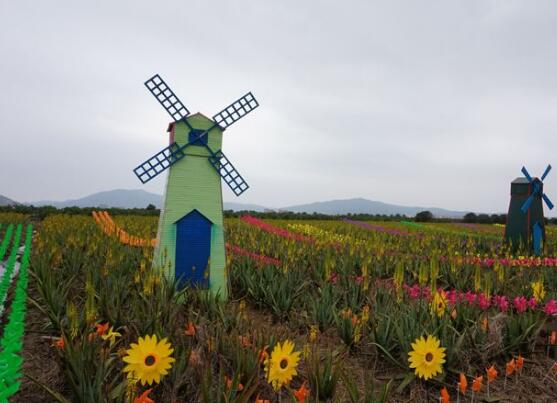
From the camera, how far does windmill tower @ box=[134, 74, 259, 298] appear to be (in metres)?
5.68

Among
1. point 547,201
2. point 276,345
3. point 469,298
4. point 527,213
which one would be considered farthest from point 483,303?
point 547,201

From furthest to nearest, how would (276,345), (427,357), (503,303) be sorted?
(503,303) → (276,345) → (427,357)

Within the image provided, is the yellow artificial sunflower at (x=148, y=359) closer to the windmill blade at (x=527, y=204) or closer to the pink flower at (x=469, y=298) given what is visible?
the pink flower at (x=469, y=298)

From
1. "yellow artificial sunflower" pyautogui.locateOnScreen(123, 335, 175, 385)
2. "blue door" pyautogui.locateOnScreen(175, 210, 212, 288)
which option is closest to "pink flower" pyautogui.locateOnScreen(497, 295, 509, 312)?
"blue door" pyautogui.locateOnScreen(175, 210, 212, 288)

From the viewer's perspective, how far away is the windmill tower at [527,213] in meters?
12.8

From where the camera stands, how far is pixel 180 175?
18.7ft

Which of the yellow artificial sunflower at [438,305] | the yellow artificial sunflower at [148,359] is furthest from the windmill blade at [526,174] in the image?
the yellow artificial sunflower at [148,359]

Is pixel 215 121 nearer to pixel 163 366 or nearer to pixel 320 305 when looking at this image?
pixel 320 305

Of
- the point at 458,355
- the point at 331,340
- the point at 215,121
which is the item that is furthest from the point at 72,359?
the point at 215,121

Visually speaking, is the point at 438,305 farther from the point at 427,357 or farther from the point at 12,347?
the point at 12,347

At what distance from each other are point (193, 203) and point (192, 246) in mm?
673

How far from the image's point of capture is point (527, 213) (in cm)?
1280

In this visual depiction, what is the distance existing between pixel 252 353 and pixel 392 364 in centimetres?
168

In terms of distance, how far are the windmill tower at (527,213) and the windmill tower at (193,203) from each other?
11.4m
